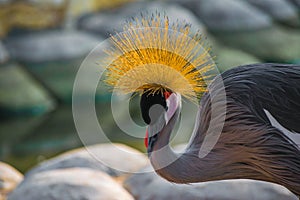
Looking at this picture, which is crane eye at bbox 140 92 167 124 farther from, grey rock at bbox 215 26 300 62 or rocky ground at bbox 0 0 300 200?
grey rock at bbox 215 26 300 62

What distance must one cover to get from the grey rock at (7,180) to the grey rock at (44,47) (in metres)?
2.87

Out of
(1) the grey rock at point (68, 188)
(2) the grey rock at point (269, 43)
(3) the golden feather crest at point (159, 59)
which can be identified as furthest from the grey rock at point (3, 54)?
(3) the golden feather crest at point (159, 59)

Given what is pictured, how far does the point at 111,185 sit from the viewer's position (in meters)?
2.07

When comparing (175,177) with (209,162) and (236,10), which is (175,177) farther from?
(236,10)

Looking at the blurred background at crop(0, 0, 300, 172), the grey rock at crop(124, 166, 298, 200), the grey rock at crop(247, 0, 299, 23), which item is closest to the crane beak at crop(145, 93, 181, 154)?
the grey rock at crop(124, 166, 298, 200)

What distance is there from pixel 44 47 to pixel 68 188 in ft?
11.0

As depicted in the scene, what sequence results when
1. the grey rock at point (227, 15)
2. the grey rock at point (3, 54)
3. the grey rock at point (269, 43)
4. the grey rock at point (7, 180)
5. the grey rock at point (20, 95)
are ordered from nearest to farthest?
1. the grey rock at point (7, 180)
2. the grey rock at point (20, 95)
3. the grey rock at point (3, 54)
4. the grey rock at point (269, 43)
5. the grey rock at point (227, 15)

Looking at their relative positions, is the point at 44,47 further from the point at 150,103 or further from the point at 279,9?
the point at 150,103

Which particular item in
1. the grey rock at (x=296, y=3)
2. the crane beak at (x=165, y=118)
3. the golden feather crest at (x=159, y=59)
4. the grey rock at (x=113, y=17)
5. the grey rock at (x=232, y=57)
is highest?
the grey rock at (x=113, y=17)

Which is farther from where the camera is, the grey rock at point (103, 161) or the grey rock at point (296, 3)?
the grey rock at point (296, 3)

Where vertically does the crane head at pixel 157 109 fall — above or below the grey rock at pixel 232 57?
above

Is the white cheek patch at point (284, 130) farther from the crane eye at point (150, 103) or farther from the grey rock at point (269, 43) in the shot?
the grey rock at point (269, 43)

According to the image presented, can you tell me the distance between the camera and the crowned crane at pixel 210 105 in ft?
4.97

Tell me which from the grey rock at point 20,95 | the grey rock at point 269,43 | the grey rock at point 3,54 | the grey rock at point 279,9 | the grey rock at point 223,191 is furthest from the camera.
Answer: the grey rock at point 279,9
